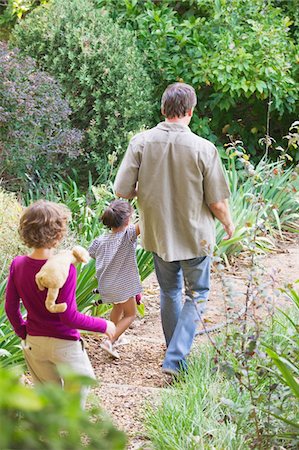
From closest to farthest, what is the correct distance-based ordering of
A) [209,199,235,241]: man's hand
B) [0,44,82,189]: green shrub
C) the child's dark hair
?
1. [209,199,235,241]: man's hand
2. the child's dark hair
3. [0,44,82,189]: green shrub

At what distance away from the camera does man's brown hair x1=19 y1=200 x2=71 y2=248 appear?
314cm

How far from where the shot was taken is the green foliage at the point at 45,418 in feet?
2.52

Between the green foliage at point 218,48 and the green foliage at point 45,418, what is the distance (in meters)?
7.91

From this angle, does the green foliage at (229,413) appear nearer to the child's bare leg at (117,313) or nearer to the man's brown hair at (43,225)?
the man's brown hair at (43,225)

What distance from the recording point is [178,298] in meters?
4.62

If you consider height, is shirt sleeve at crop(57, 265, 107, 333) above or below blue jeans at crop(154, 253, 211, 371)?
above

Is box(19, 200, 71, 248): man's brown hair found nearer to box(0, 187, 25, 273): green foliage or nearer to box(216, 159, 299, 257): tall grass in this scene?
box(0, 187, 25, 273): green foliage

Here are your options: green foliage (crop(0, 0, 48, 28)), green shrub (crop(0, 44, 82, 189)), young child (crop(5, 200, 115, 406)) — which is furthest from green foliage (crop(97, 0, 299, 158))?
young child (crop(5, 200, 115, 406))

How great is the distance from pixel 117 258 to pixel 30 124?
10.2ft

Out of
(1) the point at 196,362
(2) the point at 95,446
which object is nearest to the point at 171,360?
(1) the point at 196,362

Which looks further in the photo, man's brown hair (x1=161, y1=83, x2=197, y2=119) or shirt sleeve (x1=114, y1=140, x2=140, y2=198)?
shirt sleeve (x1=114, y1=140, x2=140, y2=198)

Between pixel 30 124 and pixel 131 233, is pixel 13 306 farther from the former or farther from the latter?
pixel 30 124

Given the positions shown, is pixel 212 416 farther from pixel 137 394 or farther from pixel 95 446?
pixel 95 446

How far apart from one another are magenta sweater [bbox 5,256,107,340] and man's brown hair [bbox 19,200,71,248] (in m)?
0.09
